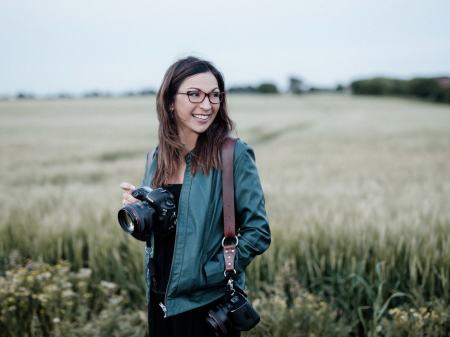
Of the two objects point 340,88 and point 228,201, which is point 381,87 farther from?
point 228,201

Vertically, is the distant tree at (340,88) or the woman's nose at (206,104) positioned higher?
the distant tree at (340,88)

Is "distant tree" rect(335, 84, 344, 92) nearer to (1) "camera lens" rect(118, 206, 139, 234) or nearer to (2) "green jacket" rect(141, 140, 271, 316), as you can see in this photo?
(2) "green jacket" rect(141, 140, 271, 316)

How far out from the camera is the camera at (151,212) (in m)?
1.36

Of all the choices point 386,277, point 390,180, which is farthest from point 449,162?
point 386,277

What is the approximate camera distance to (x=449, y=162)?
7957 mm

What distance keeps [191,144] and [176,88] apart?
302 millimetres

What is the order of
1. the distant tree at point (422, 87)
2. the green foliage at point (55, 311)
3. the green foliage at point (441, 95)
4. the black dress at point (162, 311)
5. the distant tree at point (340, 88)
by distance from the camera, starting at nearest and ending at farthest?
the black dress at point (162, 311), the green foliage at point (55, 311), the green foliage at point (441, 95), the distant tree at point (422, 87), the distant tree at point (340, 88)

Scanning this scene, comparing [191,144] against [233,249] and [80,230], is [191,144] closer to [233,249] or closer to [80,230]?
[233,249]

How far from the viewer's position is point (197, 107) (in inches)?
59.6

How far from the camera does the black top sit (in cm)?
155

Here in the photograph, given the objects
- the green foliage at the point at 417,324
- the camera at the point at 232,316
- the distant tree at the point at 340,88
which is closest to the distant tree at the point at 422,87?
the distant tree at the point at 340,88

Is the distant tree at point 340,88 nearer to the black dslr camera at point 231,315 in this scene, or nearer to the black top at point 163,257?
the black top at point 163,257

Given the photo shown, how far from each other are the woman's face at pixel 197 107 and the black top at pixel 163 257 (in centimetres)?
33

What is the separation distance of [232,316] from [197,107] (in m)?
0.99
